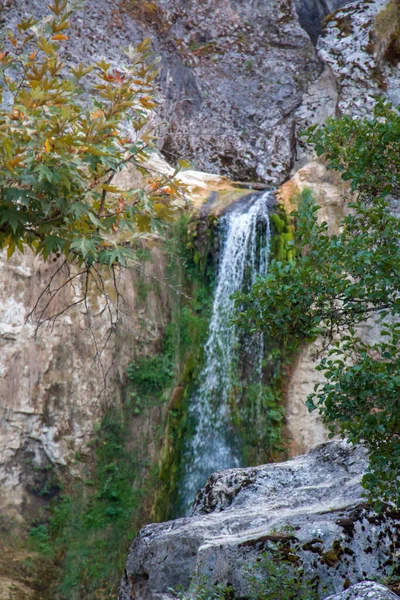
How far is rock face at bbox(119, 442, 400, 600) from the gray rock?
66 centimetres

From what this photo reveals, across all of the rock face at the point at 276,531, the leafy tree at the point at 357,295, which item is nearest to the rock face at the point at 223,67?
the rock face at the point at 276,531

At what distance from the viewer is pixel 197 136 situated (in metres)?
16.7

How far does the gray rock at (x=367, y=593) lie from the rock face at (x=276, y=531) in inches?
25.9

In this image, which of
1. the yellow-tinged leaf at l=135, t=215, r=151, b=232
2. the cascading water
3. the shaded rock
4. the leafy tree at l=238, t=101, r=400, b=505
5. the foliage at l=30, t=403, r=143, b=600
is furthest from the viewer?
the shaded rock

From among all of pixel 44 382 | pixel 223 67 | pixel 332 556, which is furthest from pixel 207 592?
pixel 223 67

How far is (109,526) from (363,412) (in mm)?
8091

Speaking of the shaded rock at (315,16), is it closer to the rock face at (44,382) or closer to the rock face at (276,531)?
the rock face at (44,382)

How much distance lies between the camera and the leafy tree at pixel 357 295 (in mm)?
3676

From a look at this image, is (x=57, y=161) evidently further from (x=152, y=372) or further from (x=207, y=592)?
(x=152, y=372)

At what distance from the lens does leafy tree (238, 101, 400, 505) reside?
3.68 m

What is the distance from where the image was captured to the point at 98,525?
10836 millimetres

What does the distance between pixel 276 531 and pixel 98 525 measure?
278 inches

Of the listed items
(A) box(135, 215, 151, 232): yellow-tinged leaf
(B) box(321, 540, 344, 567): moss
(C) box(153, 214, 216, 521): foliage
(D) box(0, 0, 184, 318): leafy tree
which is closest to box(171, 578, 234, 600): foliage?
(B) box(321, 540, 344, 567): moss

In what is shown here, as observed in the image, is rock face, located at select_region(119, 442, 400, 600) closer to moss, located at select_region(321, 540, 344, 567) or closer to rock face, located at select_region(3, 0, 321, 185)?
moss, located at select_region(321, 540, 344, 567)
